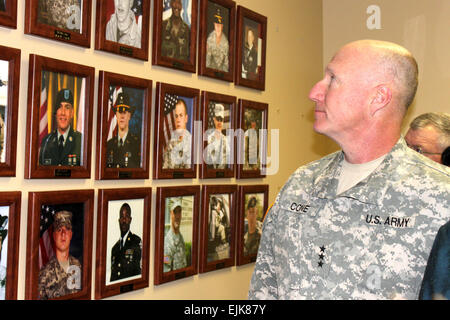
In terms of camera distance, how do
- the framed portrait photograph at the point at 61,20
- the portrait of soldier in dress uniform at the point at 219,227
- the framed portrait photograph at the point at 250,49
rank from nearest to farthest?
the framed portrait photograph at the point at 61,20 → the portrait of soldier in dress uniform at the point at 219,227 → the framed portrait photograph at the point at 250,49

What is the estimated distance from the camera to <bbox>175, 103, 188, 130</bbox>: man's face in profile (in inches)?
118

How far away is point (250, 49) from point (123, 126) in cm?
134

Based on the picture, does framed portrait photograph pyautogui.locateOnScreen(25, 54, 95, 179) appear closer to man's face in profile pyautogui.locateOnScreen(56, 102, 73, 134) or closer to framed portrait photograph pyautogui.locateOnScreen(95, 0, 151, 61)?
man's face in profile pyautogui.locateOnScreen(56, 102, 73, 134)

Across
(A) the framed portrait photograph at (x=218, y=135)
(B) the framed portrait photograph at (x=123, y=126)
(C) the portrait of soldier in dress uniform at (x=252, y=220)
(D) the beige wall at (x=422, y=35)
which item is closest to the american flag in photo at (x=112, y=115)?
(B) the framed portrait photograph at (x=123, y=126)

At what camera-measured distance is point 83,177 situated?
2.45m

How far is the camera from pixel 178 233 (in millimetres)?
3043

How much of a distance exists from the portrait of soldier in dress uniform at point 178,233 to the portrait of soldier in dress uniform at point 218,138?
31 centimetres

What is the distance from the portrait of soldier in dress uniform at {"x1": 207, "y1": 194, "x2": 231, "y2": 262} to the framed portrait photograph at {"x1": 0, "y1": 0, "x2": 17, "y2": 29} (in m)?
1.60

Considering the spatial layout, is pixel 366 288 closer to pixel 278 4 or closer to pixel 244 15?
pixel 244 15

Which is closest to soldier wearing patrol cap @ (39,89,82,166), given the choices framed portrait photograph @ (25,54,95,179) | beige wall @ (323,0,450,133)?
framed portrait photograph @ (25,54,95,179)

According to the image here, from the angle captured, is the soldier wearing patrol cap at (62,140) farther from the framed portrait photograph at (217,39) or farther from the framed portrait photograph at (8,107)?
the framed portrait photograph at (217,39)

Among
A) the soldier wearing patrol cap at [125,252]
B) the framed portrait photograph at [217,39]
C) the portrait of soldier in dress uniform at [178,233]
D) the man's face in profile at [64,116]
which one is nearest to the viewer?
the man's face in profile at [64,116]

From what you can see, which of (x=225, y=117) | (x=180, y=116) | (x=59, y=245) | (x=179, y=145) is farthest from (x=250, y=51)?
(x=59, y=245)

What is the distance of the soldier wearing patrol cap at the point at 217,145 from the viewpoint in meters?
3.24
